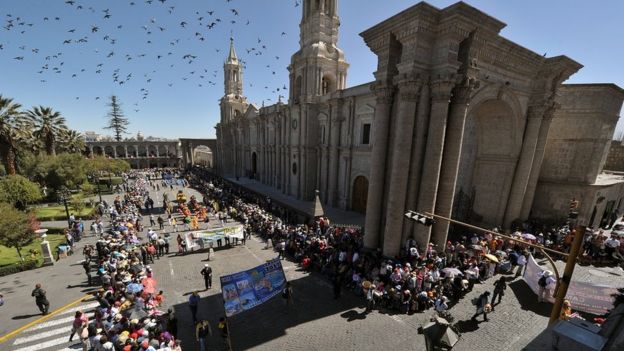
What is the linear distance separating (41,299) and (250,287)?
7824 mm

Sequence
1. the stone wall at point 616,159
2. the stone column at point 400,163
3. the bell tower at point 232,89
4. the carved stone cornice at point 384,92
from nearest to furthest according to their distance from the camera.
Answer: the stone column at point 400,163 < the carved stone cornice at point 384,92 < the stone wall at point 616,159 < the bell tower at point 232,89

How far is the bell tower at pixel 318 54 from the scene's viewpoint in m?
27.1

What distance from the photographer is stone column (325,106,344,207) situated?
2484 centimetres

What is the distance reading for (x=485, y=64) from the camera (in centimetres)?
1295

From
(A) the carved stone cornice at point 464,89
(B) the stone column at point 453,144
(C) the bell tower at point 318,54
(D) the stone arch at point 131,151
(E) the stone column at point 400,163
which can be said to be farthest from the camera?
(D) the stone arch at point 131,151

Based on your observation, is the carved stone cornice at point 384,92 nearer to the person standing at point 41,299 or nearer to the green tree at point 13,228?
the person standing at point 41,299

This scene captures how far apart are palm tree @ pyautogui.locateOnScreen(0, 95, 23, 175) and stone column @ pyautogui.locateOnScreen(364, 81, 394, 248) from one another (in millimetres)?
32535

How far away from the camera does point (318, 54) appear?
26.9m

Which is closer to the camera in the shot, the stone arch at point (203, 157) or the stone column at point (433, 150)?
the stone column at point (433, 150)

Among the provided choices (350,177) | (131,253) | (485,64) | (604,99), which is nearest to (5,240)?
(131,253)

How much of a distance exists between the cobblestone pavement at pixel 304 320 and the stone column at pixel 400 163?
3.27 metres

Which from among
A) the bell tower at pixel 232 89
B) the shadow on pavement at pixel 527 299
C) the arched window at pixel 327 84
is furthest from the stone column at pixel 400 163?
the bell tower at pixel 232 89

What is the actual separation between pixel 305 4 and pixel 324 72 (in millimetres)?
7769

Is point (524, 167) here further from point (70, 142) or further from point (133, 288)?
point (70, 142)
